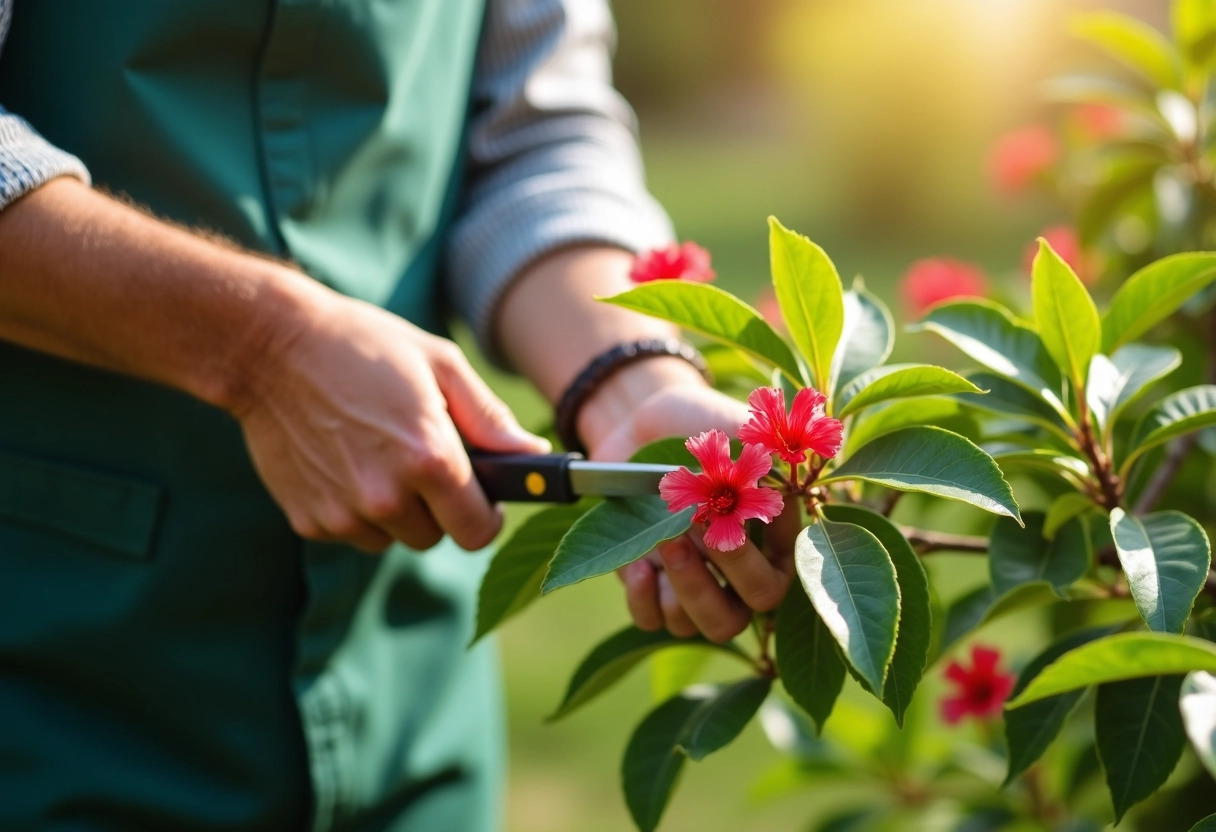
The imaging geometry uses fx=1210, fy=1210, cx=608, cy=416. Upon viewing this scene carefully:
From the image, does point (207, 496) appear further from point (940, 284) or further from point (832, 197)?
point (832, 197)

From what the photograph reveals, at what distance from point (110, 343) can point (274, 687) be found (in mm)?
431

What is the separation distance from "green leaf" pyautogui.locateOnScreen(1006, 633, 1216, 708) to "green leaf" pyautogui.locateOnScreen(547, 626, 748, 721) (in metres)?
0.34

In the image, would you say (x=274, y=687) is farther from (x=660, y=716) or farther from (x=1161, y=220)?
(x=1161, y=220)

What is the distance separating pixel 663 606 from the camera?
3.03ft

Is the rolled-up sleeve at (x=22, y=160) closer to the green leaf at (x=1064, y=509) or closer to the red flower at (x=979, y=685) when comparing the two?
the green leaf at (x=1064, y=509)

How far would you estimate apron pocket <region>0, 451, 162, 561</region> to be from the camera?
1.11m

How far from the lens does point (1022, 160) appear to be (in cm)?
186

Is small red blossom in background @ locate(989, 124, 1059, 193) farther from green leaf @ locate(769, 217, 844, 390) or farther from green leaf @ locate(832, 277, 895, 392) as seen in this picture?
green leaf @ locate(769, 217, 844, 390)

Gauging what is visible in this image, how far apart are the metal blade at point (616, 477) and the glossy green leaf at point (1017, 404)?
0.23m

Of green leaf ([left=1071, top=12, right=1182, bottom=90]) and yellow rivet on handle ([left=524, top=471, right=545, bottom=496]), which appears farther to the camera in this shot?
green leaf ([left=1071, top=12, right=1182, bottom=90])

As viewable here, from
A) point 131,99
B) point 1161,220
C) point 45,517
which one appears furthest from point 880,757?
point 131,99

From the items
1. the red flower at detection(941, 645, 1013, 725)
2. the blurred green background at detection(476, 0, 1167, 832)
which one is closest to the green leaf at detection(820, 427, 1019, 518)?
the red flower at detection(941, 645, 1013, 725)

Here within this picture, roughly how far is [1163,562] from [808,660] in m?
0.23

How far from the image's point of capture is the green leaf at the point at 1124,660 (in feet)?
2.04
